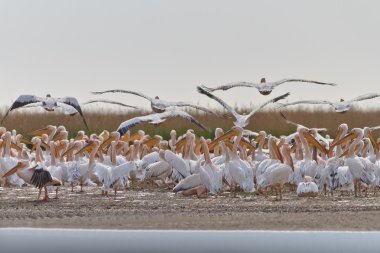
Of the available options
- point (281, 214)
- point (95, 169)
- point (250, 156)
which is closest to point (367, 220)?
point (281, 214)

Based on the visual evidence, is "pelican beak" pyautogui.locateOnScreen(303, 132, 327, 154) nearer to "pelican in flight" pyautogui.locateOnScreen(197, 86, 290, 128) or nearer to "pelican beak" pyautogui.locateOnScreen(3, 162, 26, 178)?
"pelican beak" pyautogui.locateOnScreen(3, 162, 26, 178)

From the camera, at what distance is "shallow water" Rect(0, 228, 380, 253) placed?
42.0 feet

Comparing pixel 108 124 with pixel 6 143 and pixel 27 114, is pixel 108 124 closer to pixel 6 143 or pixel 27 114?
pixel 27 114

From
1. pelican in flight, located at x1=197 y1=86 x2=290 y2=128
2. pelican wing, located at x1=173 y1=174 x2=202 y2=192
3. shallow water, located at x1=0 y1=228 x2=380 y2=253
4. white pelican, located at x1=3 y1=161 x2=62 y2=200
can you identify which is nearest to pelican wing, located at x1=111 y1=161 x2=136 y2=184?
pelican wing, located at x1=173 y1=174 x2=202 y2=192

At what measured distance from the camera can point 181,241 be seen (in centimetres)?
1328

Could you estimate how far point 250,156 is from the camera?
2223 cm

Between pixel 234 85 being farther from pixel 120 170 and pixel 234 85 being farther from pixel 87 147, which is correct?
pixel 120 170

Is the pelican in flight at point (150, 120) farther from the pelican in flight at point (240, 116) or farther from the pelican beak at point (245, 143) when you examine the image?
the pelican beak at point (245, 143)

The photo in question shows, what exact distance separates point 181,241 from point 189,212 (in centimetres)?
259

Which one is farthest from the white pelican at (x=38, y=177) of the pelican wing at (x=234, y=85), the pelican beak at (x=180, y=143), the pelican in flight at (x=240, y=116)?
the pelican wing at (x=234, y=85)

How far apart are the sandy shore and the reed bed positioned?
11.4 metres

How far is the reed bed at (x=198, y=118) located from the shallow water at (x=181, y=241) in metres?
15.3

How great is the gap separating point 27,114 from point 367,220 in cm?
1882

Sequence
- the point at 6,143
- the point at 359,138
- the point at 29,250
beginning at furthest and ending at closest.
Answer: the point at 6,143 < the point at 359,138 < the point at 29,250
